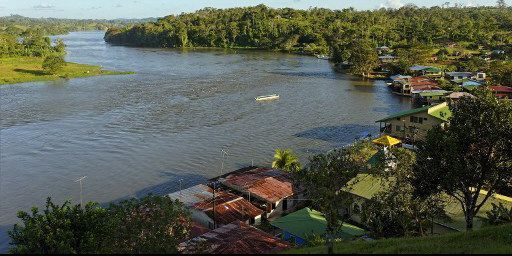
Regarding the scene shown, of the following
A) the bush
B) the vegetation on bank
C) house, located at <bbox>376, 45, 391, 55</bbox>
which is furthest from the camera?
house, located at <bbox>376, 45, 391, 55</bbox>

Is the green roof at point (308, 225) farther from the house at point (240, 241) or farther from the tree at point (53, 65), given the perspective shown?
the tree at point (53, 65)

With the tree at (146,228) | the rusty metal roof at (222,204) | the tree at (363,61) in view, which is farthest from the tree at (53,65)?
the tree at (146,228)

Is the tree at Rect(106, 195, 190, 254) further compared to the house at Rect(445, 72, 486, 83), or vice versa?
the house at Rect(445, 72, 486, 83)

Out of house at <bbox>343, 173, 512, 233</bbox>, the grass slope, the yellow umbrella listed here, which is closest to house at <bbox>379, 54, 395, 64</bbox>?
the yellow umbrella

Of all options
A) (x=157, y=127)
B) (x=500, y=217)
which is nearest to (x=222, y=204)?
(x=500, y=217)

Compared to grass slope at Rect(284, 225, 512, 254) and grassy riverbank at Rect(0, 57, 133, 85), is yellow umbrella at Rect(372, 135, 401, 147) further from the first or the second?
grassy riverbank at Rect(0, 57, 133, 85)

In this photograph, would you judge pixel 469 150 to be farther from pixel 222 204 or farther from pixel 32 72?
pixel 32 72

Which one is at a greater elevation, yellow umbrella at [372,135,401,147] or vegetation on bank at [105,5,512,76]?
vegetation on bank at [105,5,512,76]
